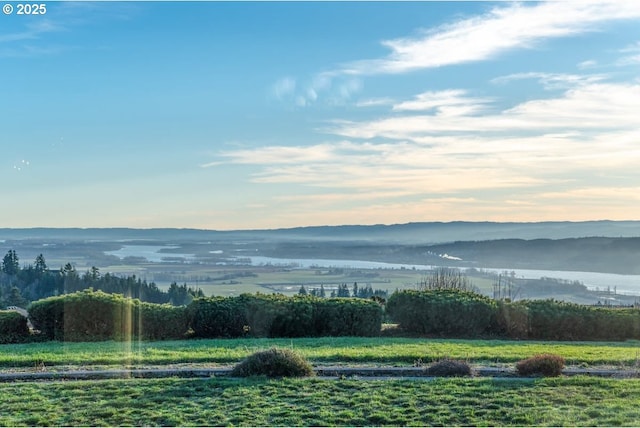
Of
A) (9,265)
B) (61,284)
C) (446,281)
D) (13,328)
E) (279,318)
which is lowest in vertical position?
(13,328)

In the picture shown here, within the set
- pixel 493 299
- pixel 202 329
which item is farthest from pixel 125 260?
pixel 493 299

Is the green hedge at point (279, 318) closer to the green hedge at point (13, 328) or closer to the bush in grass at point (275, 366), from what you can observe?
the green hedge at point (13, 328)

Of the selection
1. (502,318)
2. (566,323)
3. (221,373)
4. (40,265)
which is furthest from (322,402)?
(40,265)

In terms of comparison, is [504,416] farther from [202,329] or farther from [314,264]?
[314,264]

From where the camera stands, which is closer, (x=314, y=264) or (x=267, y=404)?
(x=267, y=404)

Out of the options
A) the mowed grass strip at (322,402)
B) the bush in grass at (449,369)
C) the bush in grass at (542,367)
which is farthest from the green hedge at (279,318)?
the mowed grass strip at (322,402)

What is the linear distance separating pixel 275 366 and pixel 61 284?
1805 cm

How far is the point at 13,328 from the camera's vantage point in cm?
1653

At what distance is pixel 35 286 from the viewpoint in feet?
88.9

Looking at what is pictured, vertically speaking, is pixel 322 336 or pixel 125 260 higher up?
Result: pixel 125 260

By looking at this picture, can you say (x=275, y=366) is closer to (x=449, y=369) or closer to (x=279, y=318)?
(x=449, y=369)

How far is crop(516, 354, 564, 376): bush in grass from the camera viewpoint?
34.7 feet

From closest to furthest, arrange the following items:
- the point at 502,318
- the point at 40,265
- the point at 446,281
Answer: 1. the point at 502,318
2. the point at 446,281
3. the point at 40,265

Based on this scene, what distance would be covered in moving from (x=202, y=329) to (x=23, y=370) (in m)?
6.16
